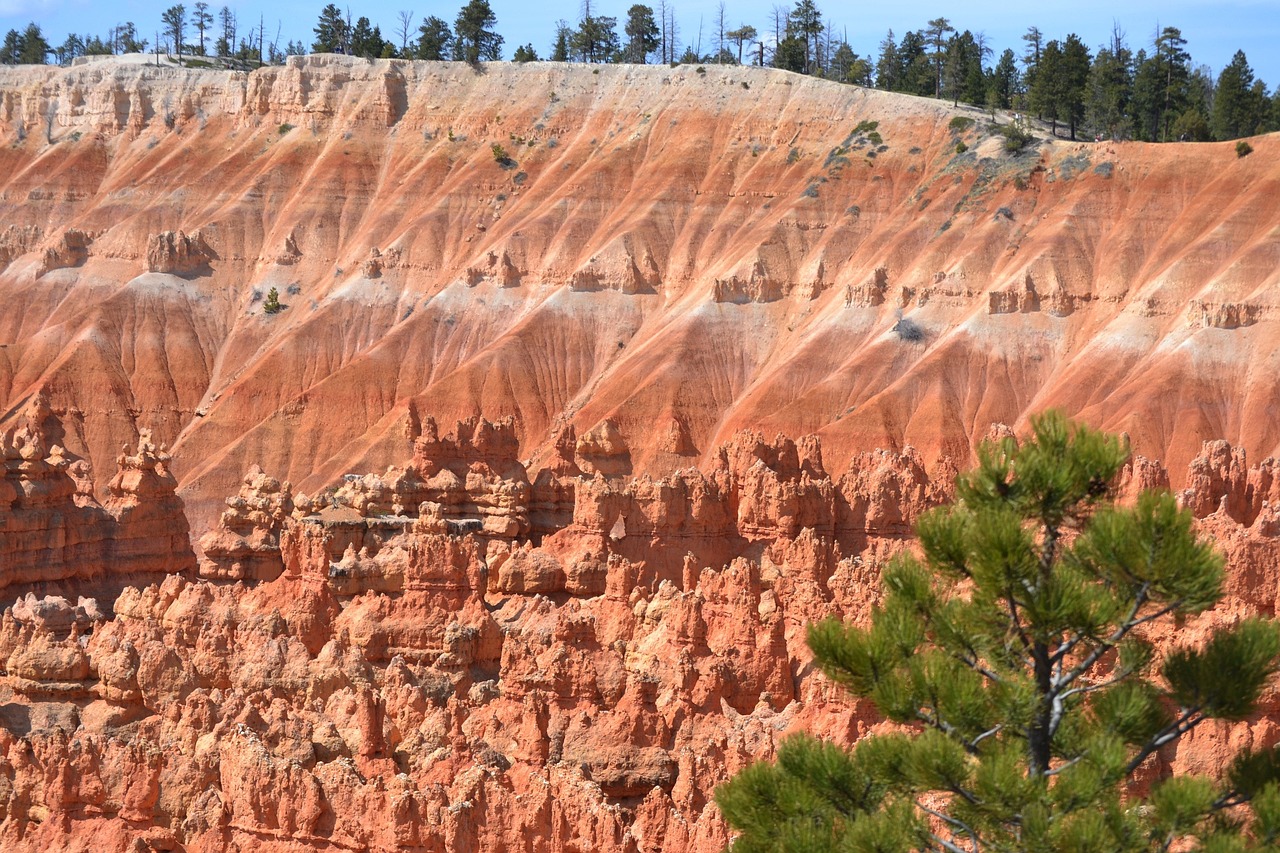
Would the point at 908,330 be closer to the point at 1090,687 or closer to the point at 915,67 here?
the point at 915,67

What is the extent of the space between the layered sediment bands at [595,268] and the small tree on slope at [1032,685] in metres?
56.6

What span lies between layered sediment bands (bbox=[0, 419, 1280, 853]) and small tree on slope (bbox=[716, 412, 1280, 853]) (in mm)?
8521

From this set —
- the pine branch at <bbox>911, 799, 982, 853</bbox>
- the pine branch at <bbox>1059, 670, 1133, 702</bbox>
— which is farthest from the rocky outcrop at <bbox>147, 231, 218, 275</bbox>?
the pine branch at <bbox>911, 799, 982, 853</bbox>

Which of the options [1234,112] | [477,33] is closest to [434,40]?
[477,33]

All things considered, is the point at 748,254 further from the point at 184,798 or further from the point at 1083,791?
the point at 1083,791

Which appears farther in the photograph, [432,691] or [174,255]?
[174,255]

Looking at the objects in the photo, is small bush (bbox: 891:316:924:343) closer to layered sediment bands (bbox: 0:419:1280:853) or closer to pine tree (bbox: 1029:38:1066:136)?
pine tree (bbox: 1029:38:1066:136)

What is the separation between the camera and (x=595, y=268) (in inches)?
4412

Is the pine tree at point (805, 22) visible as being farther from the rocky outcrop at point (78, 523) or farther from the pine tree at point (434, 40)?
the rocky outcrop at point (78, 523)

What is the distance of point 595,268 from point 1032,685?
9622 centimetres

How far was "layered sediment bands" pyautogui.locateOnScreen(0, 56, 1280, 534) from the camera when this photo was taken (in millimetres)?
94250

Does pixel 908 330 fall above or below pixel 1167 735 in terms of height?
above

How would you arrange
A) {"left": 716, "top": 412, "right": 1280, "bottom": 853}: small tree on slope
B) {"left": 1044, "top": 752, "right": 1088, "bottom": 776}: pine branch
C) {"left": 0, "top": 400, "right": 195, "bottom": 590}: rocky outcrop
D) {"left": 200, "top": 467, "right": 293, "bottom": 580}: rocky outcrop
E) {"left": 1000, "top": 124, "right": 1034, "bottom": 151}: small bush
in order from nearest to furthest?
{"left": 716, "top": 412, "right": 1280, "bottom": 853}: small tree on slope
{"left": 1044, "top": 752, "right": 1088, "bottom": 776}: pine branch
{"left": 0, "top": 400, "right": 195, "bottom": 590}: rocky outcrop
{"left": 200, "top": 467, "right": 293, "bottom": 580}: rocky outcrop
{"left": 1000, "top": 124, "right": 1034, "bottom": 151}: small bush

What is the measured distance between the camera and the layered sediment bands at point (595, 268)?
9425cm
